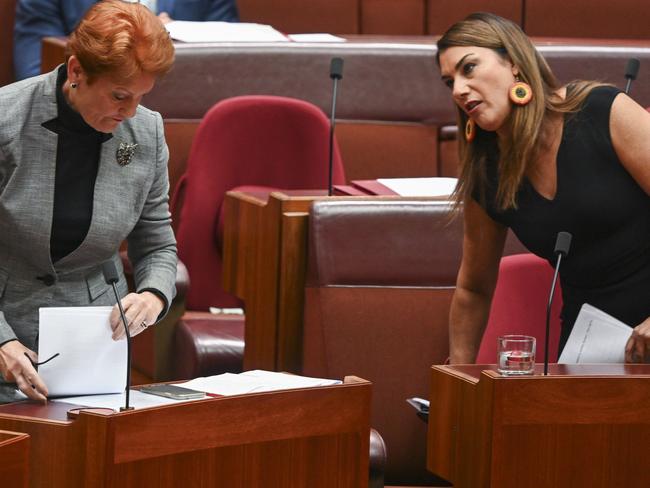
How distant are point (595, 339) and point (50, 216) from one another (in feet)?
1.50

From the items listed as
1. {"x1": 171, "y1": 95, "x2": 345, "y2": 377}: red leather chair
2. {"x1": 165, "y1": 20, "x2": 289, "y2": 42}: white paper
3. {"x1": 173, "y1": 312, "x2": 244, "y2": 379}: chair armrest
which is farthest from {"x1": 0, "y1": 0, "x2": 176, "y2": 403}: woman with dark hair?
{"x1": 165, "y1": 20, "x2": 289, "y2": 42}: white paper

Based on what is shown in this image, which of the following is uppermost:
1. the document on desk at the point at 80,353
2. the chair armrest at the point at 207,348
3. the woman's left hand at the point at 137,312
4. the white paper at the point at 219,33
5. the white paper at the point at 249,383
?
the white paper at the point at 219,33

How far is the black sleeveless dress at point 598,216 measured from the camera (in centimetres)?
106

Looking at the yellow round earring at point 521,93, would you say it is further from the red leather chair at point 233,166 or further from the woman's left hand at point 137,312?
the red leather chair at point 233,166

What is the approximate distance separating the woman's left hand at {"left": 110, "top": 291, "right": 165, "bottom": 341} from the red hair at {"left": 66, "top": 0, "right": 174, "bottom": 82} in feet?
0.58

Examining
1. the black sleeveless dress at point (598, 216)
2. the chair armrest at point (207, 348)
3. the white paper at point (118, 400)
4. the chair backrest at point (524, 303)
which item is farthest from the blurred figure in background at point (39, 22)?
the white paper at point (118, 400)

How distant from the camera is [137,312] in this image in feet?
3.25

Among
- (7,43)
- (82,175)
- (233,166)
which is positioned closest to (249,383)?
(82,175)

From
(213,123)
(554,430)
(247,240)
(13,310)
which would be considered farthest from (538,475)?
(213,123)

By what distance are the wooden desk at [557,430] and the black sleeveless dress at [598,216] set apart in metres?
0.16

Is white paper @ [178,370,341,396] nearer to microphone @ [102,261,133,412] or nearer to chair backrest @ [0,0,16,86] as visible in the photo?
microphone @ [102,261,133,412]

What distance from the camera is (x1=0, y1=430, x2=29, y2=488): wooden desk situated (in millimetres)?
738

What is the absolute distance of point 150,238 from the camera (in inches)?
42.7

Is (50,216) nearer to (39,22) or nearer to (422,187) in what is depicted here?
(422,187)
